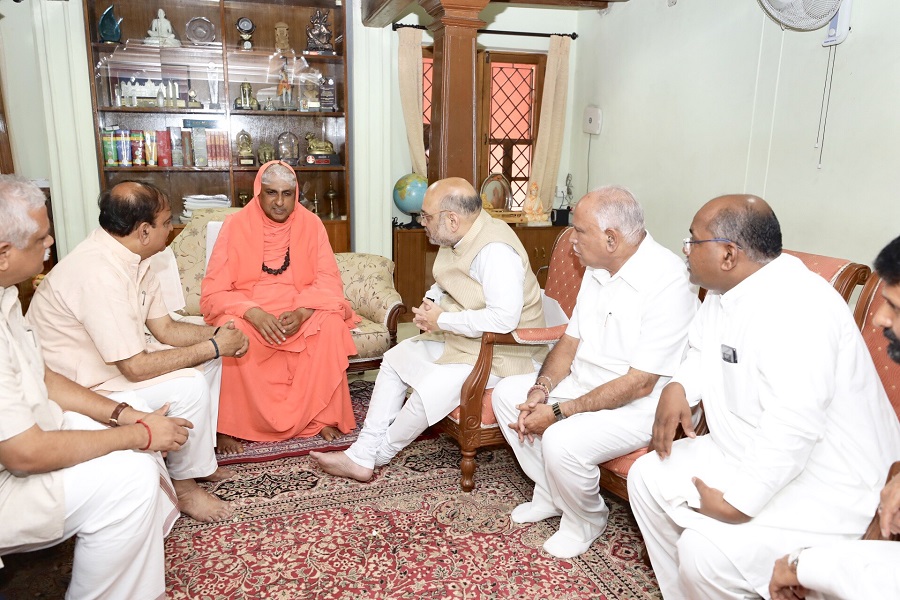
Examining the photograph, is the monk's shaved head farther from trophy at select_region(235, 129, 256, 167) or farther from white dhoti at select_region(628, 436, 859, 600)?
trophy at select_region(235, 129, 256, 167)

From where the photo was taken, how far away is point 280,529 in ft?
8.15

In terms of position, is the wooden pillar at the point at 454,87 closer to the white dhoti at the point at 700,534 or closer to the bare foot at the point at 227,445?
the bare foot at the point at 227,445

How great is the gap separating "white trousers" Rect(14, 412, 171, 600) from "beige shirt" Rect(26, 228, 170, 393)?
53cm

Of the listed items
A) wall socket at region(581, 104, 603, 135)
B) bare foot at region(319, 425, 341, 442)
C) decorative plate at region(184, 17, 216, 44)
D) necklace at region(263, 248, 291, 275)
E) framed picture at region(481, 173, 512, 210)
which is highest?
decorative plate at region(184, 17, 216, 44)

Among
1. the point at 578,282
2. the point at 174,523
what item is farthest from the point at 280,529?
the point at 578,282

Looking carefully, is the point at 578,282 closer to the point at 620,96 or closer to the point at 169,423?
the point at 169,423

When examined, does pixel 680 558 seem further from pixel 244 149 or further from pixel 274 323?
pixel 244 149

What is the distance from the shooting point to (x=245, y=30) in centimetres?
522

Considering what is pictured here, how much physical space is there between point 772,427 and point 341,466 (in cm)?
181

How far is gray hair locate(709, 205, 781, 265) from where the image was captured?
1.79m

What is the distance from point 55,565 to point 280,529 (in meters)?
0.74

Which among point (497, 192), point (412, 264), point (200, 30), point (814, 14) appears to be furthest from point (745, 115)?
point (200, 30)

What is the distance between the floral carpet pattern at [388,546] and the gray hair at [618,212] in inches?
45.0

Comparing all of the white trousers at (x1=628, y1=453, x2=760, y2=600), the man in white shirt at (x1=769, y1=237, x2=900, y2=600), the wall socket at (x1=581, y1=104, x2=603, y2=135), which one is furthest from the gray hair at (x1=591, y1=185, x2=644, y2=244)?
the wall socket at (x1=581, y1=104, x2=603, y2=135)
